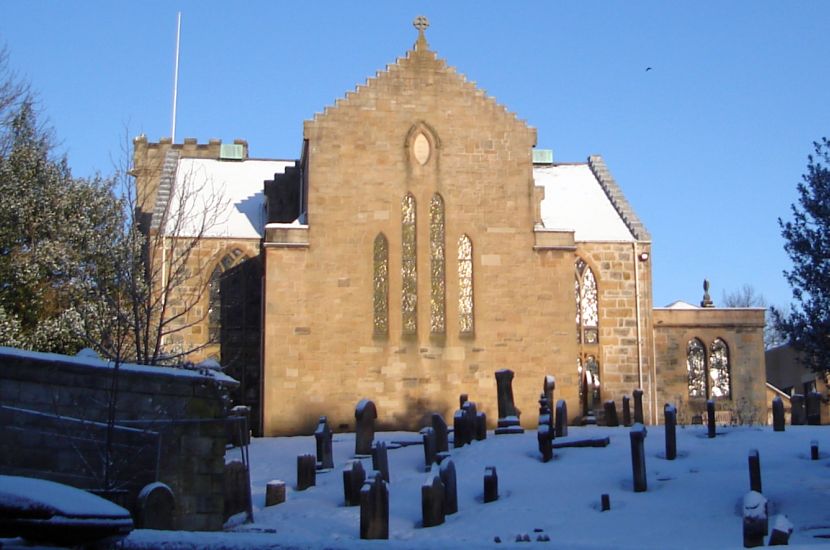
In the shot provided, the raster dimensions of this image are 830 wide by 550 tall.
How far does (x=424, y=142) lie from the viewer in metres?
33.6

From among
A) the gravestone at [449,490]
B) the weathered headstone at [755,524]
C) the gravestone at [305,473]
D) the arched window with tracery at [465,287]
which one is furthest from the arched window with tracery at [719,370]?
the weathered headstone at [755,524]

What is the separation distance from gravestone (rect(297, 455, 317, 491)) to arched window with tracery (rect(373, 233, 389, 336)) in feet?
36.3

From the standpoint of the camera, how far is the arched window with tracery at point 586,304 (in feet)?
124

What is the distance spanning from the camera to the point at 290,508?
743 inches

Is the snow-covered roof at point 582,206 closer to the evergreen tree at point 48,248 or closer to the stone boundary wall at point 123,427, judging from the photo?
the evergreen tree at point 48,248

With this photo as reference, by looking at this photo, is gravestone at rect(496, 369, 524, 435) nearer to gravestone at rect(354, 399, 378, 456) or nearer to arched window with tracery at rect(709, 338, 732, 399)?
gravestone at rect(354, 399, 378, 456)

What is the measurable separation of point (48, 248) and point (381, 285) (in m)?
10.4

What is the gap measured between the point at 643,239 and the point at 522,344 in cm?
872

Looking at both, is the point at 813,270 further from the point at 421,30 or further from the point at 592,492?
the point at 421,30

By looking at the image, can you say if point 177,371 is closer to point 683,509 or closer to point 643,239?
point 683,509

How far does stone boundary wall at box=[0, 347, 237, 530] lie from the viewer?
13852 mm

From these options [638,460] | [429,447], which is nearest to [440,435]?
[429,447]

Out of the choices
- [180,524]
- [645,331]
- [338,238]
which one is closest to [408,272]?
[338,238]

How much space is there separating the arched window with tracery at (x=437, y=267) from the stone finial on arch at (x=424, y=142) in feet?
4.23
